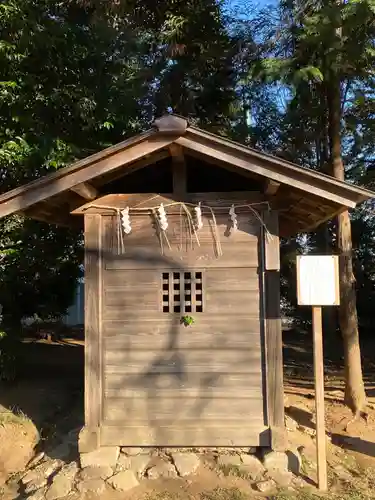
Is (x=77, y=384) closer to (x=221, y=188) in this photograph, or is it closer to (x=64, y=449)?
(x=64, y=449)

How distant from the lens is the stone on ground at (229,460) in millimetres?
5785

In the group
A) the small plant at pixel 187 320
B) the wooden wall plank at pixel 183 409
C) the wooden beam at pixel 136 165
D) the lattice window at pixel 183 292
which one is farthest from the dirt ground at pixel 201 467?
the wooden beam at pixel 136 165

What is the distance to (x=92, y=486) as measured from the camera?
17.8ft

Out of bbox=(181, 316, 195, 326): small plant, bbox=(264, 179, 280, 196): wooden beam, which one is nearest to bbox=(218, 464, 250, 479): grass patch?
bbox=(181, 316, 195, 326): small plant

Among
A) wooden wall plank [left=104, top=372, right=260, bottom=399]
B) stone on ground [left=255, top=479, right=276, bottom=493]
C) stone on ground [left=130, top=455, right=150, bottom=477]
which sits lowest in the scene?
stone on ground [left=255, top=479, right=276, bottom=493]

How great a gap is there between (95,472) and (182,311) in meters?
2.03

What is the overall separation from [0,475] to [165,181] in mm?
4487

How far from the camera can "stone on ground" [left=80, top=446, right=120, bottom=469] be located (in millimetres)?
5848

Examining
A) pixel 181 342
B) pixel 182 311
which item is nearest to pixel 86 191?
pixel 182 311

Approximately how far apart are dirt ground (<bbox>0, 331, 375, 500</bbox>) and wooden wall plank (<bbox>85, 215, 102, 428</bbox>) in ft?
3.50

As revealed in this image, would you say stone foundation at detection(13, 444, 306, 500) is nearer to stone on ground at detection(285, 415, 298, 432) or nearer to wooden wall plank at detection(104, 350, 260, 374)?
wooden wall plank at detection(104, 350, 260, 374)

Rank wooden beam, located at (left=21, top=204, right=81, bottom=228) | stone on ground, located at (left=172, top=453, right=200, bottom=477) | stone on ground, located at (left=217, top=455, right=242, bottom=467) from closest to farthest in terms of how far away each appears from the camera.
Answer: stone on ground, located at (left=172, top=453, right=200, bottom=477), stone on ground, located at (left=217, top=455, right=242, bottom=467), wooden beam, located at (left=21, top=204, right=81, bottom=228)

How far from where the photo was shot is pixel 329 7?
773cm

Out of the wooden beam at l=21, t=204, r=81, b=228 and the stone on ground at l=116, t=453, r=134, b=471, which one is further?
the wooden beam at l=21, t=204, r=81, b=228
